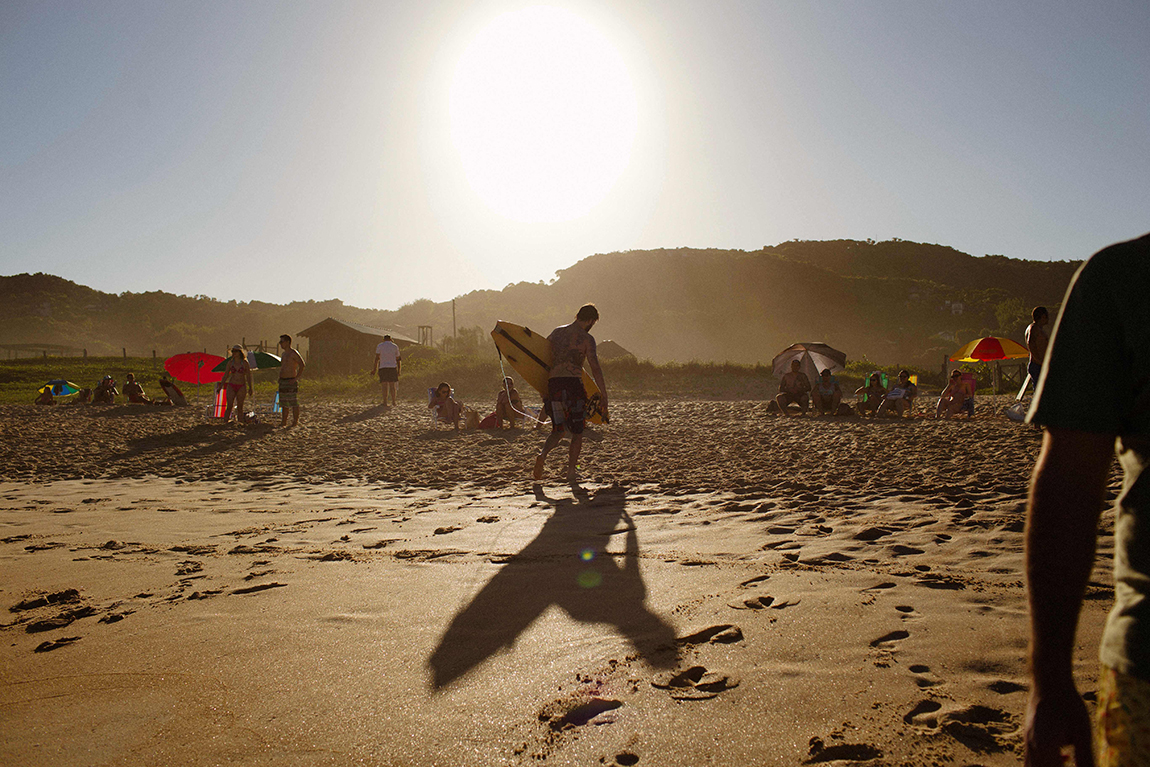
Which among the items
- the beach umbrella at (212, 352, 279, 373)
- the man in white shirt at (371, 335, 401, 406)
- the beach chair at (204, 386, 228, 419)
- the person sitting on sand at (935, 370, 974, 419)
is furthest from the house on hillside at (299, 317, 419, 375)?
the person sitting on sand at (935, 370, 974, 419)

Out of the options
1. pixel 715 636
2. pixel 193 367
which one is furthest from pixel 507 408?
pixel 715 636

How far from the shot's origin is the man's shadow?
250cm

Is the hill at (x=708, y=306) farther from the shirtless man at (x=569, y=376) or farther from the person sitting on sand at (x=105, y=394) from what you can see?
the shirtless man at (x=569, y=376)

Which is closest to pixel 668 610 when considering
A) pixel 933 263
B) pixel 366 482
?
pixel 366 482

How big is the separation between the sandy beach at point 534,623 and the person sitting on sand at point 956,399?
5.66m

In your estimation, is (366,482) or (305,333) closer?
(366,482)

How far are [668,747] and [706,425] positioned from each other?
9.92m

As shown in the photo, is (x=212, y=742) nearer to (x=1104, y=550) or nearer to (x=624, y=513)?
(x=624, y=513)

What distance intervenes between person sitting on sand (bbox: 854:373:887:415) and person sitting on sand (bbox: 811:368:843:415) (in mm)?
426

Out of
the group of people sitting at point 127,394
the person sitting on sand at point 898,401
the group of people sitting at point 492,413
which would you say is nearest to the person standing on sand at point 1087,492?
the group of people sitting at point 492,413

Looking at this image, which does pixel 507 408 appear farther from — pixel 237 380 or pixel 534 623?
pixel 534 623

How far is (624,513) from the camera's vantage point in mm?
5125

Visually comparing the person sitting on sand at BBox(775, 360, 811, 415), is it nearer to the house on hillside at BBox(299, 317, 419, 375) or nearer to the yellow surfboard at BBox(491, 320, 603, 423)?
the yellow surfboard at BBox(491, 320, 603, 423)

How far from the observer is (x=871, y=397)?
40.0 ft
